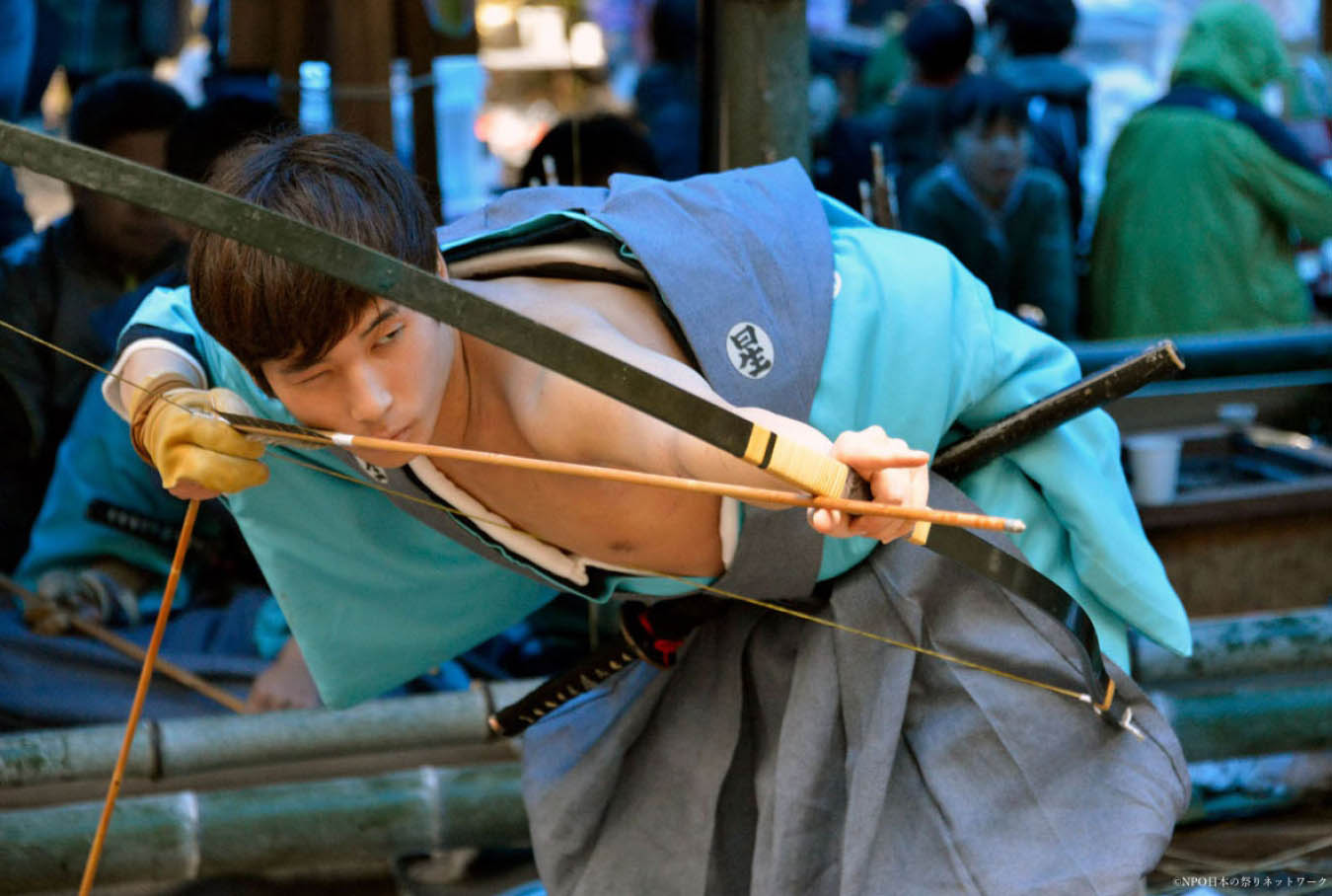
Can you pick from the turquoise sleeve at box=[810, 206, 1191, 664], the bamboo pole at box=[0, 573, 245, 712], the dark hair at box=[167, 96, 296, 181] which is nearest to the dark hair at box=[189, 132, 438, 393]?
the turquoise sleeve at box=[810, 206, 1191, 664]

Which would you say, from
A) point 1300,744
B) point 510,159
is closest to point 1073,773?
point 1300,744

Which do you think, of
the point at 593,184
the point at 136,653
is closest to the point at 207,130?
the point at 593,184

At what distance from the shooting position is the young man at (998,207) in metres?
3.33

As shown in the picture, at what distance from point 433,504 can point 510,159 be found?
317 cm

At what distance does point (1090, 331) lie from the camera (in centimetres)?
382

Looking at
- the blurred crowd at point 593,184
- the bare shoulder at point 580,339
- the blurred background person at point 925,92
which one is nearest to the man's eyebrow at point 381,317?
the bare shoulder at point 580,339

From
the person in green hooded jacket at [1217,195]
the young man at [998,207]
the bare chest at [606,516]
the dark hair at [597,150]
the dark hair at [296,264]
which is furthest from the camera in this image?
the person in green hooded jacket at [1217,195]

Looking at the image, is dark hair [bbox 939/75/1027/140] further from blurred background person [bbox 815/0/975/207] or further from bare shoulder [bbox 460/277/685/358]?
bare shoulder [bbox 460/277/685/358]

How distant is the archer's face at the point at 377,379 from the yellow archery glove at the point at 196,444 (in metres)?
0.06

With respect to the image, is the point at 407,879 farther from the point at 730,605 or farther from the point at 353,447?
the point at 353,447

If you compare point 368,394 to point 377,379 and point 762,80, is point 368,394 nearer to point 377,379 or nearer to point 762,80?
point 377,379

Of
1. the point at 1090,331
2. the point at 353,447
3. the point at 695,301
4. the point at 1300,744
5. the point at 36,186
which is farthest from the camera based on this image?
the point at 1090,331

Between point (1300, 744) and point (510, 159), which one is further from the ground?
point (510, 159)

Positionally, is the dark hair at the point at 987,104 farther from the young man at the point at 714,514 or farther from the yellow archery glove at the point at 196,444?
the yellow archery glove at the point at 196,444
